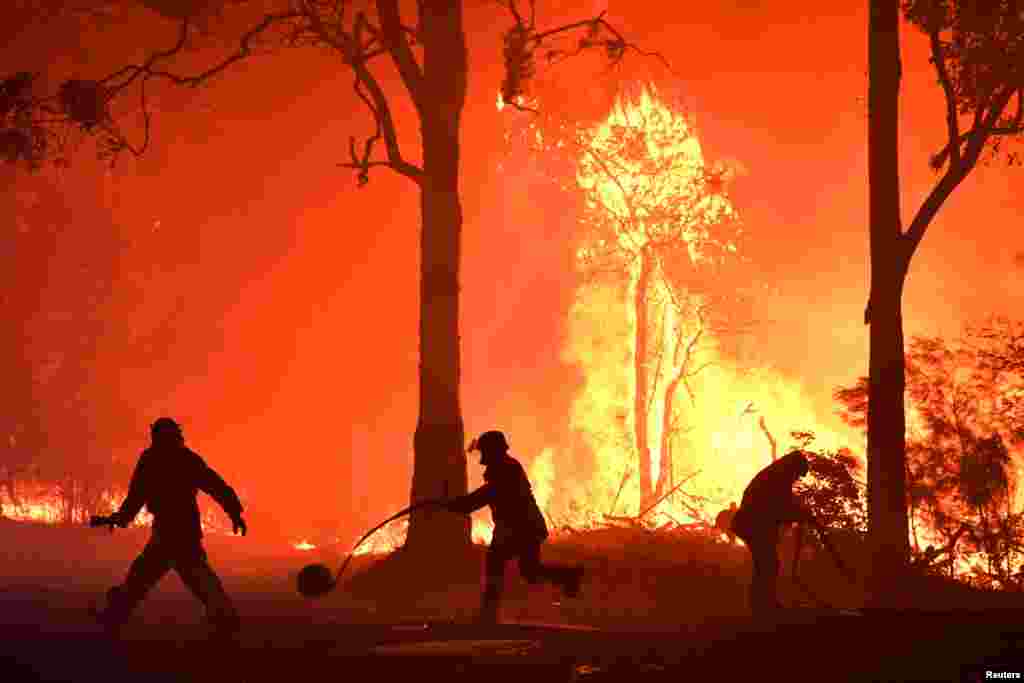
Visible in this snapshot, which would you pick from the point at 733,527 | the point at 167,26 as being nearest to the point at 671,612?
the point at 733,527

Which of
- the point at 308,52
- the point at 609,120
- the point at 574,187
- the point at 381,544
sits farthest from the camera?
the point at 308,52

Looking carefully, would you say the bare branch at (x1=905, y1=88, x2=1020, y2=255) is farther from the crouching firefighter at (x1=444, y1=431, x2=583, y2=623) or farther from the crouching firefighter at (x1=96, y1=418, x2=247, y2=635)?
the crouching firefighter at (x1=96, y1=418, x2=247, y2=635)

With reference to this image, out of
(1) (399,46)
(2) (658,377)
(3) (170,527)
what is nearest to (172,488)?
(3) (170,527)

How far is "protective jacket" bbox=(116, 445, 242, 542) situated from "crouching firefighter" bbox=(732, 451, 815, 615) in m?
5.74

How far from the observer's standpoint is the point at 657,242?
50469mm

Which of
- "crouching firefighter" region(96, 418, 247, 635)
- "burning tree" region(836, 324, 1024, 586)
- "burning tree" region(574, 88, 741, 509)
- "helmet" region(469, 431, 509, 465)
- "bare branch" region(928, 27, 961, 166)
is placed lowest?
"crouching firefighter" region(96, 418, 247, 635)

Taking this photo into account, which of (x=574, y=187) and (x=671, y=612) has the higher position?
(x=574, y=187)

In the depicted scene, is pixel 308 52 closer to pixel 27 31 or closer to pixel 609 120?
pixel 27 31

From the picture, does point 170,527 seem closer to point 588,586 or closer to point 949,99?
point 588,586

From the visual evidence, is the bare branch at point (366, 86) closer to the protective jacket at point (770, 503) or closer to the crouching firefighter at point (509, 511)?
the protective jacket at point (770, 503)

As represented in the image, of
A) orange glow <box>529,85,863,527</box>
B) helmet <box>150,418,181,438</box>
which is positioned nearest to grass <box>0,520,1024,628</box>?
helmet <box>150,418,181,438</box>

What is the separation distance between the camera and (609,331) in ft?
223

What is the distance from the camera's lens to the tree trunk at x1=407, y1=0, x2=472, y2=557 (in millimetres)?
22391

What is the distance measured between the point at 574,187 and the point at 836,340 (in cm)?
1418
